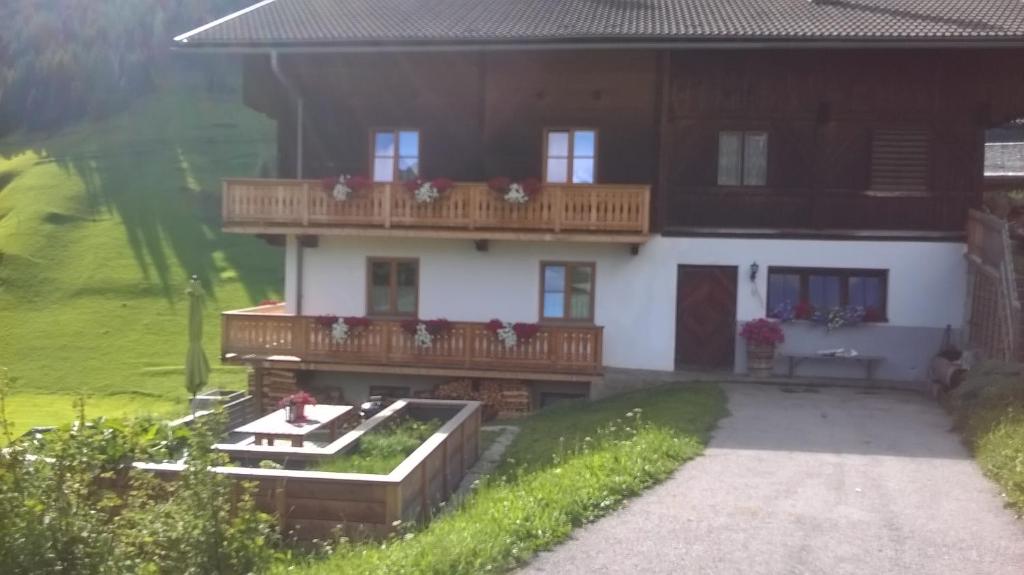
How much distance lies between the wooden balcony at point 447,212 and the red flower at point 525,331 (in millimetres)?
1614

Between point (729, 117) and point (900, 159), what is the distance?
328cm

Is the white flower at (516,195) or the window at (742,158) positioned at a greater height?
the window at (742,158)

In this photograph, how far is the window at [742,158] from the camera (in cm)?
2028

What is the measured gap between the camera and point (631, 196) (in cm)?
1927

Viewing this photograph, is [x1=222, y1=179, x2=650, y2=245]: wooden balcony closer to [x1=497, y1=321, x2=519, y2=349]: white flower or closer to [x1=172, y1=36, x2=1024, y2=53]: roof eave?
[x1=497, y1=321, x2=519, y2=349]: white flower

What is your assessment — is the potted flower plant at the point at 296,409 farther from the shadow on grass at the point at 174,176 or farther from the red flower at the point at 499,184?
the shadow on grass at the point at 174,176

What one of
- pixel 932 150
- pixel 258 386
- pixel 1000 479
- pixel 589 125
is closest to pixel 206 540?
pixel 1000 479

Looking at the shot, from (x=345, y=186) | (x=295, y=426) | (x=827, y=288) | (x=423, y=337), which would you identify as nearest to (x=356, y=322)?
(x=423, y=337)

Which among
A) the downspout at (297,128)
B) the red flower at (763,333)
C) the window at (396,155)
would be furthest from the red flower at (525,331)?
the downspout at (297,128)

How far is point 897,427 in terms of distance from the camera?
15094 millimetres

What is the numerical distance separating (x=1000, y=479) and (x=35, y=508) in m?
9.27

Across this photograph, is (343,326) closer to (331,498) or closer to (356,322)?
(356,322)

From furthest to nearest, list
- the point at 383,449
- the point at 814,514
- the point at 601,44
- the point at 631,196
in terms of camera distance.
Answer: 1. the point at 601,44
2. the point at 631,196
3. the point at 383,449
4. the point at 814,514

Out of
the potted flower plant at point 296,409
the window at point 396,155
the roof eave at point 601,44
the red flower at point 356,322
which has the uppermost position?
the roof eave at point 601,44
